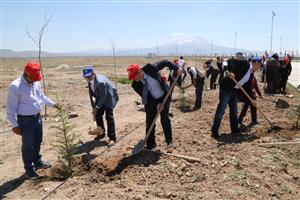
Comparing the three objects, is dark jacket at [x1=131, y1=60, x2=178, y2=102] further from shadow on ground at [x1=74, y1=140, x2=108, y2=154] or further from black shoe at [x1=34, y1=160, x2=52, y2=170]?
black shoe at [x1=34, y1=160, x2=52, y2=170]

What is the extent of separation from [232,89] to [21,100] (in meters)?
3.95

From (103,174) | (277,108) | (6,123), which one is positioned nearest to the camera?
(103,174)

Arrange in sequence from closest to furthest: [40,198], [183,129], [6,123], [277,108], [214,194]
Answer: [214,194], [40,198], [183,129], [277,108], [6,123]

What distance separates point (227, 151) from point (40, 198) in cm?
321

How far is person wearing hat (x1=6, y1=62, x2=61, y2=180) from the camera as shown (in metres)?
5.83

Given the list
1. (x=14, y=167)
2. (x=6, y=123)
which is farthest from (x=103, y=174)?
(x=6, y=123)

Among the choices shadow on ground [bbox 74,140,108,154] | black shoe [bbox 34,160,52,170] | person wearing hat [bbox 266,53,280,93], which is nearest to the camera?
black shoe [bbox 34,160,52,170]

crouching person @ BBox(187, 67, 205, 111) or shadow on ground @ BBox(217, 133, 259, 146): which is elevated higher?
crouching person @ BBox(187, 67, 205, 111)

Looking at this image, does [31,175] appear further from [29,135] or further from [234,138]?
[234,138]

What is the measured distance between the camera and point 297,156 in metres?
6.50

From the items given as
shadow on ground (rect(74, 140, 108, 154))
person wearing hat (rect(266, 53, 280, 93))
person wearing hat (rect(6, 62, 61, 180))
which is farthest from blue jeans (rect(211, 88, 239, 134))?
person wearing hat (rect(266, 53, 280, 93))

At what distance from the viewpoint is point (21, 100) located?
594 cm

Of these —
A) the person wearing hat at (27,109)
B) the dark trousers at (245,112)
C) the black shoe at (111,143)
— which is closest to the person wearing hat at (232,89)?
the dark trousers at (245,112)

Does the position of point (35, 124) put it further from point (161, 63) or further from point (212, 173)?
point (212, 173)
